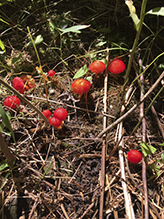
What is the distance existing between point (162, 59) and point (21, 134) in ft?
5.46

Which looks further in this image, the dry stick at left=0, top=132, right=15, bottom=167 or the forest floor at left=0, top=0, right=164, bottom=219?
the forest floor at left=0, top=0, right=164, bottom=219

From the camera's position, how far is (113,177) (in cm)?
163

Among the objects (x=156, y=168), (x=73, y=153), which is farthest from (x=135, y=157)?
(x=73, y=153)

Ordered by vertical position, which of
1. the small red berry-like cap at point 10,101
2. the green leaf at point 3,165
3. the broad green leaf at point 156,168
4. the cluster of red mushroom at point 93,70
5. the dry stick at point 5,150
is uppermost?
the cluster of red mushroom at point 93,70

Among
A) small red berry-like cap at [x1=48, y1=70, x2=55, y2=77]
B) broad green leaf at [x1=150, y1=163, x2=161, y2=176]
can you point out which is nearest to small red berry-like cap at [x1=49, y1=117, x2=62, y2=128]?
small red berry-like cap at [x1=48, y1=70, x2=55, y2=77]

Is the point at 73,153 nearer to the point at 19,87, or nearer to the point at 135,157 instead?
the point at 135,157

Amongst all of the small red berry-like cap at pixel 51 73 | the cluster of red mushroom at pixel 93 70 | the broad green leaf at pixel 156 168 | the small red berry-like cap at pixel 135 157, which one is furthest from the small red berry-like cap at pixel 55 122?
the broad green leaf at pixel 156 168

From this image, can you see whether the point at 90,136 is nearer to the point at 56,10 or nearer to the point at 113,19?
the point at 113,19

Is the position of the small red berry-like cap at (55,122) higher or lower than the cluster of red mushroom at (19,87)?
lower

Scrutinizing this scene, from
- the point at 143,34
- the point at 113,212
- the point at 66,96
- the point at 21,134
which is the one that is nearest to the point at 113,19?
the point at 143,34

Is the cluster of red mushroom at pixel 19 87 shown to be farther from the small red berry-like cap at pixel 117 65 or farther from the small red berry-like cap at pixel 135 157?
the small red berry-like cap at pixel 135 157

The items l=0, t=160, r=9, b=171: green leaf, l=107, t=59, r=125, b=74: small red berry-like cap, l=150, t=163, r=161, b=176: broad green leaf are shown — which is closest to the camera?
l=0, t=160, r=9, b=171: green leaf

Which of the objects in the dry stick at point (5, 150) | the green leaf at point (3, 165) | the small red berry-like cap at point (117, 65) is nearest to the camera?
the dry stick at point (5, 150)

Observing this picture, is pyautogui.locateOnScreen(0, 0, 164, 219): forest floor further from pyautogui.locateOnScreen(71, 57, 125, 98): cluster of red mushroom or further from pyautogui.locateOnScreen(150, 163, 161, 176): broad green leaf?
pyautogui.locateOnScreen(71, 57, 125, 98): cluster of red mushroom
